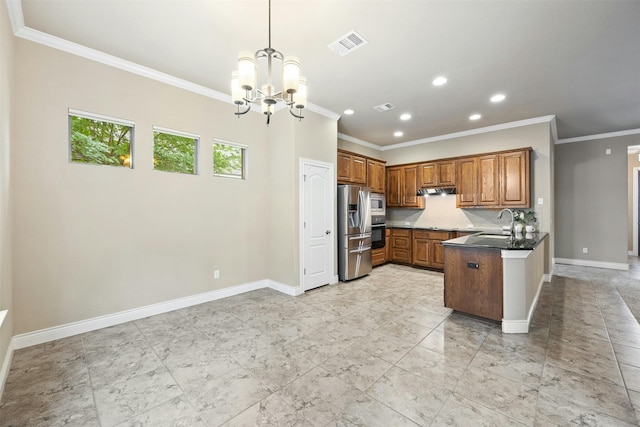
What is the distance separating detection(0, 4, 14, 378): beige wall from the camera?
212 cm

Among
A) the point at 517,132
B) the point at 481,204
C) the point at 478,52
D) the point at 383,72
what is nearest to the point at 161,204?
the point at 383,72

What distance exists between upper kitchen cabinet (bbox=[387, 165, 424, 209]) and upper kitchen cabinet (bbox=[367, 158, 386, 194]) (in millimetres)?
324

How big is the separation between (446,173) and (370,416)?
17.7 feet

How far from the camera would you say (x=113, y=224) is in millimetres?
3156

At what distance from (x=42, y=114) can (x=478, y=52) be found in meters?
4.69

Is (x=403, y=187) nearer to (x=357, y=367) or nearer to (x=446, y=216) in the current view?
(x=446, y=216)

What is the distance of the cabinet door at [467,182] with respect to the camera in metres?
5.59

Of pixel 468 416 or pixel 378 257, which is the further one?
pixel 378 257

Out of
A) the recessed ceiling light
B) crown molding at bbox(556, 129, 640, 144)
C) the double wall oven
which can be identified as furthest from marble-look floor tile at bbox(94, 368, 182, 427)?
crown molding at bbox(556, 129, 640, 144)

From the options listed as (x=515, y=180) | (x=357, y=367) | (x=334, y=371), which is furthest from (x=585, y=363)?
(x=515, y=180)

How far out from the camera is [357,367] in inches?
91.0

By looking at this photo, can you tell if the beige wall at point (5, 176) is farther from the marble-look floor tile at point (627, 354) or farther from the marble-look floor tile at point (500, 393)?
the marble-look floor tile at point (627, 354)

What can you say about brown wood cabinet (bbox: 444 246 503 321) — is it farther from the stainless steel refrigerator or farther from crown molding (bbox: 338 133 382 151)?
crown molding (bbox: 338 133 382 151)

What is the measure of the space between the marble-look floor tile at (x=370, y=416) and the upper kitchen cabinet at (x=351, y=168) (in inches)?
160
